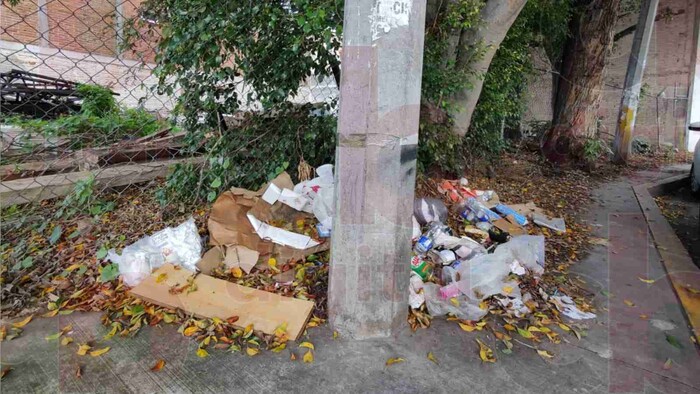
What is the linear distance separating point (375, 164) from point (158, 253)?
59.9 inches

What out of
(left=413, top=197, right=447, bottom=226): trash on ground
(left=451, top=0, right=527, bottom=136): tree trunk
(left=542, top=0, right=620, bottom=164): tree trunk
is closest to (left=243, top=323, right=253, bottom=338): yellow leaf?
(left=413, top=197, right=447, bottom=226): trash on ground

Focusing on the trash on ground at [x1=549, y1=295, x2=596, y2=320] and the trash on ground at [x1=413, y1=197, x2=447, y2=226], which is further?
the trash on ground at [x1=413, y1=197, x2=447, y2=226]

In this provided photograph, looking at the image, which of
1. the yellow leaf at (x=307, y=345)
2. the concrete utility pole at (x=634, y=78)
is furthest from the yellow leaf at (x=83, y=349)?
the concrete utility pole at (x=634, y=78)

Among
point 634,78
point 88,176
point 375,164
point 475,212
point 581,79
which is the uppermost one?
point 634,78

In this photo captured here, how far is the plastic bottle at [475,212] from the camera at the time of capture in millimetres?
3727

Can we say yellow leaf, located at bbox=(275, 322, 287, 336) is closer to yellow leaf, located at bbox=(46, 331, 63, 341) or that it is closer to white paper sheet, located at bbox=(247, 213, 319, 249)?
white paper sheet, located at bbox=(247, 213, 319, 249)

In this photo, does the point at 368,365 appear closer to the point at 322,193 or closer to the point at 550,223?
the point at 322,193

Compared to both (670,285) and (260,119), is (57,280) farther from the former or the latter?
(670,285)

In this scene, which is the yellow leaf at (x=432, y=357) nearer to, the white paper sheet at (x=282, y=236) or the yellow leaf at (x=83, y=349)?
the white paper sheet at (x=282, y=236)

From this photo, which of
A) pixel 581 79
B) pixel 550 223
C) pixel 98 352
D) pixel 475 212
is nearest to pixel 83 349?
pixel 98 352

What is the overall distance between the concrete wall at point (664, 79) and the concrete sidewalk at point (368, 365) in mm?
11961

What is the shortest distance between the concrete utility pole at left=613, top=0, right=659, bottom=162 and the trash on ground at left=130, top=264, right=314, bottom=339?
8.90 m

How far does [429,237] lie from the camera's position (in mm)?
3051

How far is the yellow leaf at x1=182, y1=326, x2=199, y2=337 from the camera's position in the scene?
209cm
